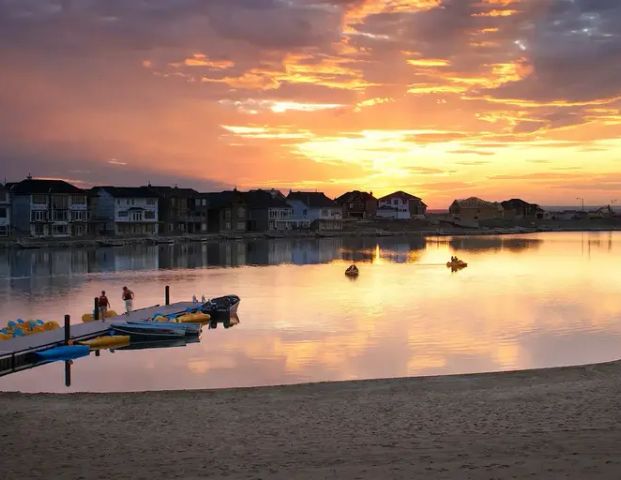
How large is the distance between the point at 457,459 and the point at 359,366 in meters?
14.2

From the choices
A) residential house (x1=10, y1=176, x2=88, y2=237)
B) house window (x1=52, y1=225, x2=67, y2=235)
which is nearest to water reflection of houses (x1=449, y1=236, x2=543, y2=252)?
residential house (x1=10, y1=176, x2=88, y2=237)

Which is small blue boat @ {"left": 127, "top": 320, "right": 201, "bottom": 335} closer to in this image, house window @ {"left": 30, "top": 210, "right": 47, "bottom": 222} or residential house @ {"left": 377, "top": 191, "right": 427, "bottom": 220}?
A: house window @ {"left": 30, "top": 210, "right": 47, "bottom": 222}

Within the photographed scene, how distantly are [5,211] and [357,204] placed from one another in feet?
329

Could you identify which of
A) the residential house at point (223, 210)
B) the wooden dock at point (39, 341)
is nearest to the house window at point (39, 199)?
the residential house at point (223, 210)

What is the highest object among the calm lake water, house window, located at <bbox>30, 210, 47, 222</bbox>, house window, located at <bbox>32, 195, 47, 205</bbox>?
house window, located at <bbox>32, 195, 47, 205</bbox>

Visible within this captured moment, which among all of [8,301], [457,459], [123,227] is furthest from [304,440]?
[123,227]

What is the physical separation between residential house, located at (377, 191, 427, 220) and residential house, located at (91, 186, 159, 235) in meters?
81.0

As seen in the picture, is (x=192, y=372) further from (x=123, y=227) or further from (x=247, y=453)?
(x=123, y=227)

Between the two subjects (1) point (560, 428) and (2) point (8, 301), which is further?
(2) point (8, 301)

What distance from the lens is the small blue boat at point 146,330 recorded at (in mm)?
30594

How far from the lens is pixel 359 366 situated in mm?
→ 25594

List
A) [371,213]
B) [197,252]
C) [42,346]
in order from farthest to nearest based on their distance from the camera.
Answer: [371,213] < [197,252] < [42,346]

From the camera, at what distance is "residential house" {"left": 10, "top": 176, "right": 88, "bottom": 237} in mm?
104000

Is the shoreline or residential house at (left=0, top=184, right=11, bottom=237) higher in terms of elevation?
residential house at (left=0, top=184, right=11, bottom=237)
